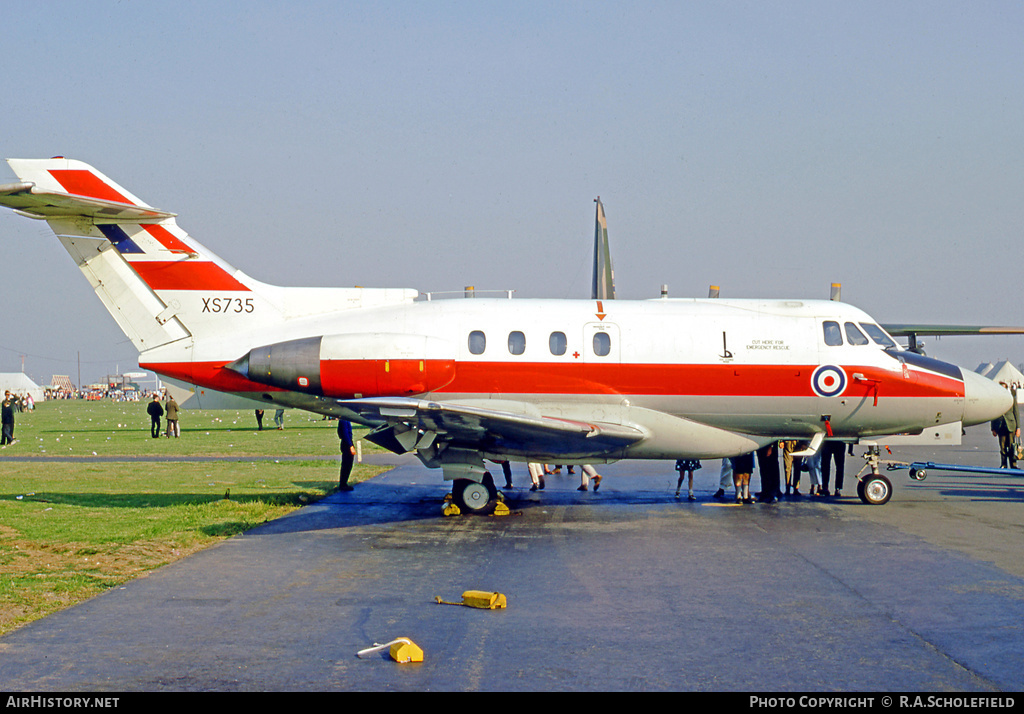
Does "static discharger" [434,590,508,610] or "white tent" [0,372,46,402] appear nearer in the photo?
"static discharger" [434,590,508,610]

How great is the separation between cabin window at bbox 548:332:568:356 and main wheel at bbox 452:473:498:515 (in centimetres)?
284

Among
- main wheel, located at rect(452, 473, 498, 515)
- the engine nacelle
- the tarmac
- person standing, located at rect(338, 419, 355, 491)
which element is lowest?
the tarmac

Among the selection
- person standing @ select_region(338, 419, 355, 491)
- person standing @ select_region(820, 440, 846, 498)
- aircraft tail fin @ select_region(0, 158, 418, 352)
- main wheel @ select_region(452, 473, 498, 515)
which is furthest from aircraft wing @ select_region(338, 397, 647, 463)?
person standing @ select_region(820, 440, 846, 498)

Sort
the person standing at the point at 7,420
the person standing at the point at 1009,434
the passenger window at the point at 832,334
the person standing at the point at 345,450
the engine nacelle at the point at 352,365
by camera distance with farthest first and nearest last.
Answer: the person standing at the point at 7,420 < the person standing at the point at 1009,434 < the person standing at the point at 345,450 < the passenger window at the point at 832,334 < the engine nacelle at the point at 352,365

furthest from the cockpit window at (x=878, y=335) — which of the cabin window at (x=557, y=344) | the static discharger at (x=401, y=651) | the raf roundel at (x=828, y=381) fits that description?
the static discharger at (x=401, y=651)

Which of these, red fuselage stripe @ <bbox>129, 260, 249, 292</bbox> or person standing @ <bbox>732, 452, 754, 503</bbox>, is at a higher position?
red fuselage stripe @ <bbox>129, 260, 249, 292</bbox>

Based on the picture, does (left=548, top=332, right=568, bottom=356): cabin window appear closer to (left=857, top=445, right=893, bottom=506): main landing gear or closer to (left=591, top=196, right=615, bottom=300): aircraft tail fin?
(left=857, top=445, right=893, bottom=506): main landing gear

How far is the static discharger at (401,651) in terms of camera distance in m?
7.21

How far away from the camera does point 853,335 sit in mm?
17000

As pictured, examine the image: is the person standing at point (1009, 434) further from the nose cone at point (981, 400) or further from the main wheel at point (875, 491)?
the main wheel at point (875, 491)

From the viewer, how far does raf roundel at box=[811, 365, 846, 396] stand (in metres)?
16.7

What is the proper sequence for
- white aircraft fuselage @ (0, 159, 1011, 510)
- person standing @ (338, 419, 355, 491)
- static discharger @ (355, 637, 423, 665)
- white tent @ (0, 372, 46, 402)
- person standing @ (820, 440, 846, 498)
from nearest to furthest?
static discharger @ (355, 637, 423, 665)
white aircraft fuselage @ (0, 159, 1011, 510)
person standing @ (820, 440, 846, 498)
person standing @ (338, 419, 355, 491)
white tent @ (0, 372, 46, 402)

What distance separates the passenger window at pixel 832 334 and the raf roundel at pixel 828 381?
51 centimetres
